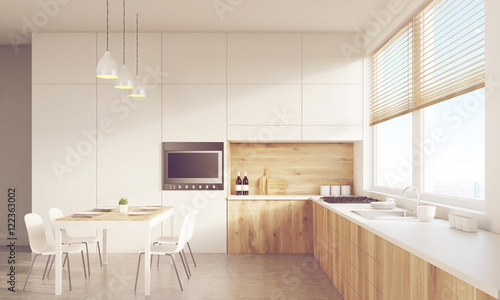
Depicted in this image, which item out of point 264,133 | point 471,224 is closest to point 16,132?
point 264,133

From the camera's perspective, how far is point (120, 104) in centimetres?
530

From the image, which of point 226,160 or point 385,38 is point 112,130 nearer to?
point 226,160

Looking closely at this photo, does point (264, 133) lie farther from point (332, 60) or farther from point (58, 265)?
point (58, 265)

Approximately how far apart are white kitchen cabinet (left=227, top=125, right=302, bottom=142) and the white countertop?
7.94 feet

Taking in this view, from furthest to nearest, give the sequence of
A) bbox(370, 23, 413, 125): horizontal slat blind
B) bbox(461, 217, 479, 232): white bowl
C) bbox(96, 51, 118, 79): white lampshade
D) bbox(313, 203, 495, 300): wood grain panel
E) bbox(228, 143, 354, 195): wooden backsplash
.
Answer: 1. bbox(228, 143, 354, 195): wooden backsplash
2. bbox(370, 23, 413, 125): horizontal slat blind
3. bbox(96, 51, 118, 79): white lampshade
4. bbox(461, 217, 479, 232): white bowl
5. bbox(313, 203, 495, 300): wood grain panel

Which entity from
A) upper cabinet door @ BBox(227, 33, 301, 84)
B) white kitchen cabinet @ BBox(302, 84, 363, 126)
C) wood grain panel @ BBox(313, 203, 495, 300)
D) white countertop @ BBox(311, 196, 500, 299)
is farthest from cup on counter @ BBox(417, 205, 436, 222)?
upper cabinet door @ BBox(227, 33, 301, 84)

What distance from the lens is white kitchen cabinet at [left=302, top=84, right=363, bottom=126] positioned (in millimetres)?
5297

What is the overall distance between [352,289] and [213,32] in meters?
3.60

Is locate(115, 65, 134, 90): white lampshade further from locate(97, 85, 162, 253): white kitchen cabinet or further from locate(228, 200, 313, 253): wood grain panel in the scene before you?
locate(228, 200, 313, 253): wood grain panel

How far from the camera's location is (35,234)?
12.6 feet

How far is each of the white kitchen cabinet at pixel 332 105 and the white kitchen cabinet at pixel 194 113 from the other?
3.60 ft

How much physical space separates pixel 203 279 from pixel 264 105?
7.58ft

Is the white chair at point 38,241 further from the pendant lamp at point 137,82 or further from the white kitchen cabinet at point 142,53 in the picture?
the white kitchen cabinet at point 142,53

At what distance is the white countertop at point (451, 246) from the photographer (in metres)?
1.48
